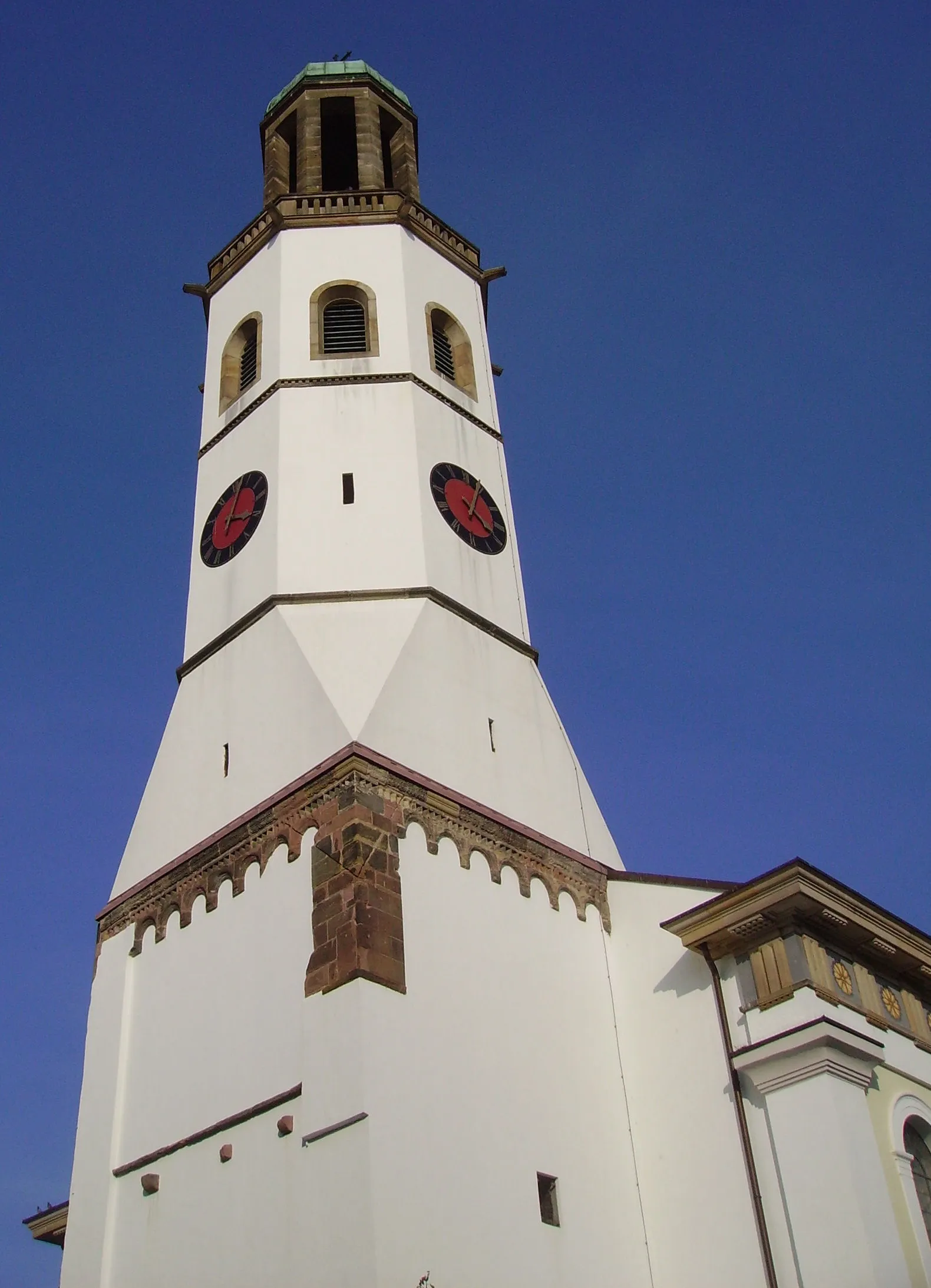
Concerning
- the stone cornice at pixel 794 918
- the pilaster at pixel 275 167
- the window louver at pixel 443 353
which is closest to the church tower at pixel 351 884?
the window louver at pixel 443 353

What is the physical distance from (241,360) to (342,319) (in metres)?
2.23

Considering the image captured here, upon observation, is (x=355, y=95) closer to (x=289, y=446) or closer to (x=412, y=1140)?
(x=289, y=446)

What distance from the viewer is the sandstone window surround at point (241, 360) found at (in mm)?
25703

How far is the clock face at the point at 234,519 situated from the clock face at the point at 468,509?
2782 mm

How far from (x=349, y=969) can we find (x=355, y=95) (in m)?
21.8

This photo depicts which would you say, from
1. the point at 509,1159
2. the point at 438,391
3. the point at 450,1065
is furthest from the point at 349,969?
the point at 438,391

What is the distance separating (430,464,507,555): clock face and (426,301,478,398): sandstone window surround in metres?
2.65

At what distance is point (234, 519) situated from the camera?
23391 mm

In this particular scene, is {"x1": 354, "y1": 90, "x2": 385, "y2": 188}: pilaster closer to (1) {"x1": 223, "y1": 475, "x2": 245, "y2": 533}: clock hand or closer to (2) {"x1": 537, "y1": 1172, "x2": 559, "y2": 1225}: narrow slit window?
(1) {"x1": 223, "y1": 475, "x2": 245, "y2": 533}: clock hand

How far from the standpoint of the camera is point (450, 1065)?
16.5m

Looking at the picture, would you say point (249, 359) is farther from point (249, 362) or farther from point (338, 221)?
point (338, 221)

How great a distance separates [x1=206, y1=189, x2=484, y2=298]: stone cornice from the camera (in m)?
27.0

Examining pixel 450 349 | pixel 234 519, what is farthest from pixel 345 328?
pixel 234 519

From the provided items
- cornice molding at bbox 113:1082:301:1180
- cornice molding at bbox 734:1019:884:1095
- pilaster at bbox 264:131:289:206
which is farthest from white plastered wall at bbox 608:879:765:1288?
pilaster at bbox 264:131:289:206
